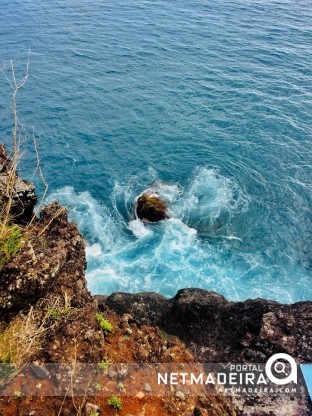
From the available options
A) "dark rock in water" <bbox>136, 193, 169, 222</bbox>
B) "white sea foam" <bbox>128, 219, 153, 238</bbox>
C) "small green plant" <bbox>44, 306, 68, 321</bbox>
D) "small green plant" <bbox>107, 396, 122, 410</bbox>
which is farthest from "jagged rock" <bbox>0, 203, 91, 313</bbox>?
"dark rock in water" <bbox>136, 193, 169, 222</bbox>

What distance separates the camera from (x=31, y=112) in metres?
38.1

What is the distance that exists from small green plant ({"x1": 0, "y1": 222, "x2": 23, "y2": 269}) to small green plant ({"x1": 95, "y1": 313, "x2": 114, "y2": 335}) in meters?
3.97

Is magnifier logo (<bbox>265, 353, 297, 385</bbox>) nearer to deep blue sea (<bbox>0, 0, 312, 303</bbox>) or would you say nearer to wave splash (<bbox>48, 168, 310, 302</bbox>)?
wave splash (<bbox>48, 168, 310, 302</bbox>)

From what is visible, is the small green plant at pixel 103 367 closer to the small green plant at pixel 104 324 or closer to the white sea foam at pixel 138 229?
the small green plant at pixel 104 324

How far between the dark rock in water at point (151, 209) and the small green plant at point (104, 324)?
51.3 ft

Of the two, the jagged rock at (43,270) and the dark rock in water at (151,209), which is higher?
the jagged rock at (43,270)

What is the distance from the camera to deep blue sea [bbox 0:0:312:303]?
25750mm

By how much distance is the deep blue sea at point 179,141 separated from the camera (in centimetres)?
2575

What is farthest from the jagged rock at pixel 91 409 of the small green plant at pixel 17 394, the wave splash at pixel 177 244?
the wave splash at pixel 177 244

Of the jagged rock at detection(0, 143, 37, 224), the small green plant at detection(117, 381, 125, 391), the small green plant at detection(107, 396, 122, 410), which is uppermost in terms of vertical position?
the jagged rock at detection(0, 143, 37, 224)

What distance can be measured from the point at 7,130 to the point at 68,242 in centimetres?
2470

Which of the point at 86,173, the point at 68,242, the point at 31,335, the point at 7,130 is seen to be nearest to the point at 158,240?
the point at 86,173

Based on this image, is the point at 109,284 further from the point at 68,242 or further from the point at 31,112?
the point at 31,112

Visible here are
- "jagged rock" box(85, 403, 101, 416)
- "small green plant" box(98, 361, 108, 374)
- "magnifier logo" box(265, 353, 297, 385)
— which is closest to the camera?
"jagged rock" box(85, 403, 101, 416)
